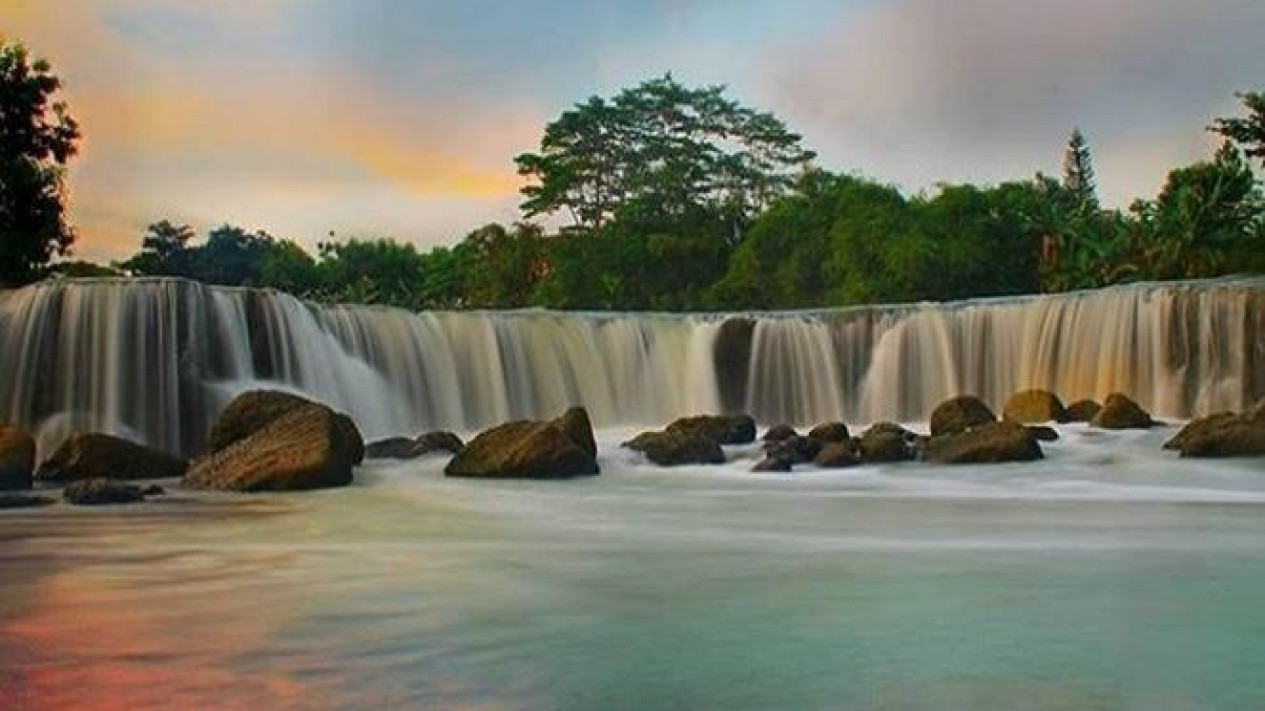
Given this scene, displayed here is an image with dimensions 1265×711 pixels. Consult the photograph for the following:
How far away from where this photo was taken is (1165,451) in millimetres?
18266

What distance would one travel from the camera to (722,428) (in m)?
21.6

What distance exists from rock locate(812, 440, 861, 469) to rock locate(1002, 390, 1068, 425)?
5.40 m

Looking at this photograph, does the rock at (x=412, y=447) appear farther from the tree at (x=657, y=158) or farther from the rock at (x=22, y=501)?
the tree at (x=657, y=158)

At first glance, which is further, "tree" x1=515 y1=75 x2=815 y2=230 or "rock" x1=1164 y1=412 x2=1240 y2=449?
"tree" x1=515 y1=75 x2=815 y2=230

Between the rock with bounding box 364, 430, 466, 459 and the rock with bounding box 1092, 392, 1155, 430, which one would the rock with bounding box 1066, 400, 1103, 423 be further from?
the rock with bounding box 364, 430, 466, 459

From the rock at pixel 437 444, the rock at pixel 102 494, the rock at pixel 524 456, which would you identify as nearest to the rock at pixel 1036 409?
the rock at pixel 524 456

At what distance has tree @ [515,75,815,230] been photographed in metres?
54.3

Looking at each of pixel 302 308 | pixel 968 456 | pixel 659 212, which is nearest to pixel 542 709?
pixel 968 456

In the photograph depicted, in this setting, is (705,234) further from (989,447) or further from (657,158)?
(989,447)

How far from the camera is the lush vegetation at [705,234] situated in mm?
37875

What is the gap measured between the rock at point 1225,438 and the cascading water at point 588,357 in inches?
293

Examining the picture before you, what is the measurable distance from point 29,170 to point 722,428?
1577cm

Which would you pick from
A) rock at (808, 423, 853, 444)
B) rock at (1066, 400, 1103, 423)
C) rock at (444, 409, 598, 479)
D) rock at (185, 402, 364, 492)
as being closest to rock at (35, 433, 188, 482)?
rock at (185, 402, 364, 492)

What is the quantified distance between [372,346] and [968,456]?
39.3ft
